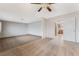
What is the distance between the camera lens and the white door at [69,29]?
201 centimetres

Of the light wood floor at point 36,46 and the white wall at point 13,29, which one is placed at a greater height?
the white wall at point 13,29

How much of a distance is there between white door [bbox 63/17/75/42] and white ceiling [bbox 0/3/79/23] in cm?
18

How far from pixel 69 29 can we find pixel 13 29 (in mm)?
1209

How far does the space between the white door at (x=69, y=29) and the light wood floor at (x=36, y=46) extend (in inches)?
4.6

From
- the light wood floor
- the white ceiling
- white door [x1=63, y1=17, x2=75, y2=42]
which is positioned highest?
the white ceiling

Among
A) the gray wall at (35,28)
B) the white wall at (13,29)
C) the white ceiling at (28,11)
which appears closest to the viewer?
the white ceiling at (28,11)

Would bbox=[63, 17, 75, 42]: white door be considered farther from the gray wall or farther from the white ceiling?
the gray wall

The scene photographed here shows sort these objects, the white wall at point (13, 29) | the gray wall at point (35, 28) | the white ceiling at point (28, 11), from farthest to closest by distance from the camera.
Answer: the gray wall at point (35, 28), the white wall at point (13, 29), the white ceiling at point (28, 11)

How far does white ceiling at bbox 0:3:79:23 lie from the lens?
1854 millimetres

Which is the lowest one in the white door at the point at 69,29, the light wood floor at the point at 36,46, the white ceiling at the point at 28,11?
the light wood floor at the point at 36,46

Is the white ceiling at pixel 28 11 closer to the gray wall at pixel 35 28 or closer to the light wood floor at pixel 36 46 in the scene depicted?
the gray wall at pixel 35 28

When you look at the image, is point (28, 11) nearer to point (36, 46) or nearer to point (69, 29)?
point (36, 46)

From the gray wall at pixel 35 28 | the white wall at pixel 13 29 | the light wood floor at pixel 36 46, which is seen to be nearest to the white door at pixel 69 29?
the light wood floor at pixel 36 46

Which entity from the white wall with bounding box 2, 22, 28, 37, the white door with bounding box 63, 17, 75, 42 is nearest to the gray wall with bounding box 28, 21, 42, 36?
the white wall with bounding box 2, 22, 28, 37
